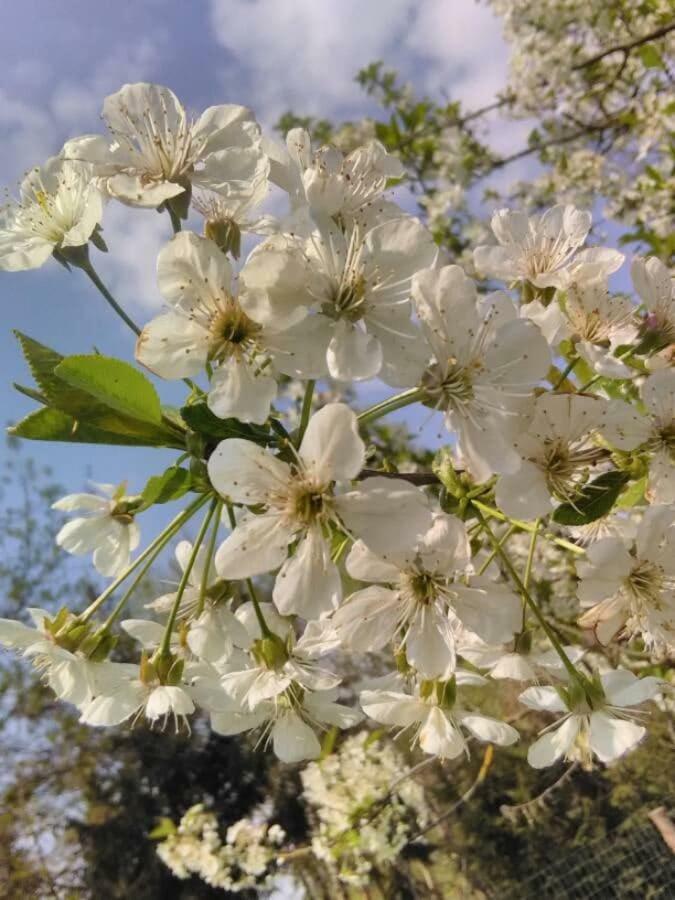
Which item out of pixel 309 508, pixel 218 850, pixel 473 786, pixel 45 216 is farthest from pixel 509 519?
pixel 218 850

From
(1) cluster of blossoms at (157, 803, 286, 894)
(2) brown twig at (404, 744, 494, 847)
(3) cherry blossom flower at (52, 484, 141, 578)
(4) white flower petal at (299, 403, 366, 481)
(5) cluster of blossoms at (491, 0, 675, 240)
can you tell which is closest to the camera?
(4) white flower petal at (299, 403, 366, 481)

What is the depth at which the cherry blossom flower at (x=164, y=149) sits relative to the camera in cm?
64

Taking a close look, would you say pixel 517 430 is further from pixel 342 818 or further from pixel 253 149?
pixel 342 818

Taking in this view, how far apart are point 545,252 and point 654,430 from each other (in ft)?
0.80

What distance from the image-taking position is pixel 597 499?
63cm

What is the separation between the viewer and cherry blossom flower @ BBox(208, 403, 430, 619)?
52 centimetres

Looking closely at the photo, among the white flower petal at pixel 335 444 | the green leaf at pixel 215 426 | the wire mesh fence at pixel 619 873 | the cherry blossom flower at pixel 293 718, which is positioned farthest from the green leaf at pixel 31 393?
the wire mesh fence at pixel 619 873

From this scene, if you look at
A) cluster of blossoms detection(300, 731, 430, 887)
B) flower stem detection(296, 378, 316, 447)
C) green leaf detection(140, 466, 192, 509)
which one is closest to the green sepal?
green leaf detection(140, 466, 192, 509)

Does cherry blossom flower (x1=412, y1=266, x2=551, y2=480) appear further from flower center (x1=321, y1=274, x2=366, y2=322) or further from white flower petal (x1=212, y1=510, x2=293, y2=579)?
white flower petal (x1=212, y1=510, x2=293, y2=579)

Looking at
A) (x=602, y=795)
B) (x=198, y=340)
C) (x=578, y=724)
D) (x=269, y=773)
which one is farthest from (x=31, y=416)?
(x=269, y=773)

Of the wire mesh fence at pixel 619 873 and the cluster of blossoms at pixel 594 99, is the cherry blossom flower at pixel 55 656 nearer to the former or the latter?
the cluster of blossoms at pixel 594 99

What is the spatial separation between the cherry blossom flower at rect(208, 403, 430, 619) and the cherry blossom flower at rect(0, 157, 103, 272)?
0.98 ft

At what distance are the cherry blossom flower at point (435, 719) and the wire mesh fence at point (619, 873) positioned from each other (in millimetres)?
4577

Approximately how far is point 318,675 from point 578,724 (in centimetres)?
27
